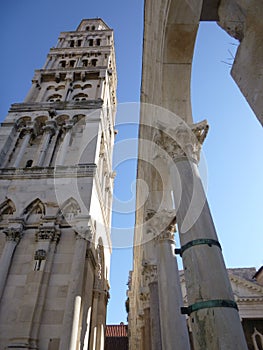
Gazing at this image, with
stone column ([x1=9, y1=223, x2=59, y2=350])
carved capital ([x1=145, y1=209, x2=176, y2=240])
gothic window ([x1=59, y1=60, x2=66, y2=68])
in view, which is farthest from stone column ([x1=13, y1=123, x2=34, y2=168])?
gothic window ([x1=59, y1=60, x2=66, y2=68])

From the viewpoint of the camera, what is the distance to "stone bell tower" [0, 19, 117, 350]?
21.9 feet

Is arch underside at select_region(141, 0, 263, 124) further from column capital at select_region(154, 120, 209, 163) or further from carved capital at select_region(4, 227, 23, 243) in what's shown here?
carved capital at select_region(4, 227, 23, 243)

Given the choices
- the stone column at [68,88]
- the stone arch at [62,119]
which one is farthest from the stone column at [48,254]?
the stone column at [68,88]

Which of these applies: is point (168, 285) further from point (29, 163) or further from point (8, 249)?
point (29, 163)

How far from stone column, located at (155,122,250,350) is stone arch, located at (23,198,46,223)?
19.4ft

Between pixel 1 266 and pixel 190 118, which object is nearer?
pixel 190 118

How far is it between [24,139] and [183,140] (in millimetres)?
9618

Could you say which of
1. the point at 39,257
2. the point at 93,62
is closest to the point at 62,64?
the point at 93,62

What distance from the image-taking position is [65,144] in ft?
38.9

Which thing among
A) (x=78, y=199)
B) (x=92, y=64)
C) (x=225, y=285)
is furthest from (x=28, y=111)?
(x=225, y=285)

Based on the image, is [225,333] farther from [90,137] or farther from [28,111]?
[28,111]

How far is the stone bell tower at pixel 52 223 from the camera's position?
6.67 m

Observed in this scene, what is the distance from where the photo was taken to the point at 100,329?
385 inches

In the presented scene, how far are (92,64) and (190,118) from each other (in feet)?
53.7
